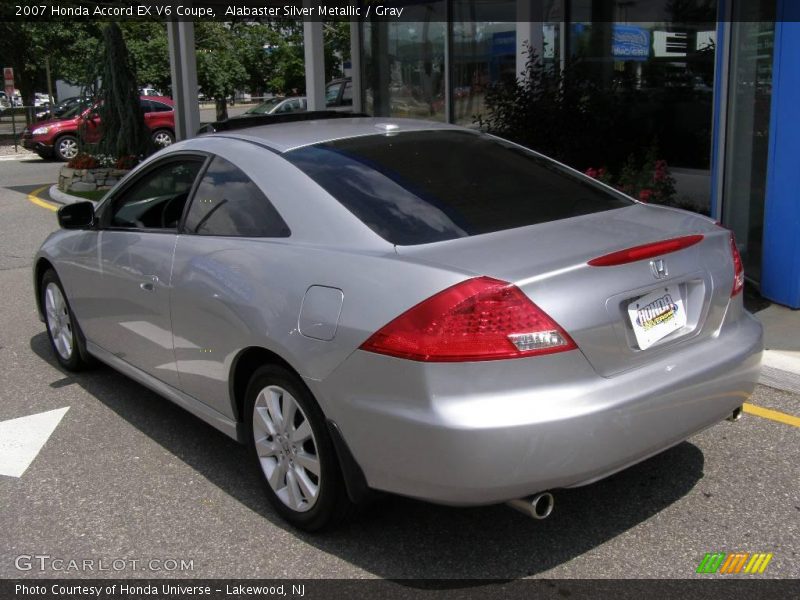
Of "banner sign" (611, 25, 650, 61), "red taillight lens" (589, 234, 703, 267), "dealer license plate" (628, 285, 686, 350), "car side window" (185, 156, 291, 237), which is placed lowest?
"dealer license plate" (628, 285, 686, 350)

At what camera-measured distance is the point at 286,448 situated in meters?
3.44

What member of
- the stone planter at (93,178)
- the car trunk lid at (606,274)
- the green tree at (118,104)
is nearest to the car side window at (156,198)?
the car trunk lid at (606,274)

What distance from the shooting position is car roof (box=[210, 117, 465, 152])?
3.92m

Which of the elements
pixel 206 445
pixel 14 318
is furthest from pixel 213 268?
pixel 14 318

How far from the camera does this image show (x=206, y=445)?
14.5 feet

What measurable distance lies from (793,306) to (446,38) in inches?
349

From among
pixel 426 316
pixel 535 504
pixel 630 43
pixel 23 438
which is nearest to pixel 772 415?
pixel 535 504

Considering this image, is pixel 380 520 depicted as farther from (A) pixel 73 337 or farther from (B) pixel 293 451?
(A) pixel 73 337

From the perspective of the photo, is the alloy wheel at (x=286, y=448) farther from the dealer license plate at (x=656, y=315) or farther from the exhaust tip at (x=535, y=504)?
the dealer license plate at (x=656, y=315)

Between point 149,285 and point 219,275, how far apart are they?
0.67 meters

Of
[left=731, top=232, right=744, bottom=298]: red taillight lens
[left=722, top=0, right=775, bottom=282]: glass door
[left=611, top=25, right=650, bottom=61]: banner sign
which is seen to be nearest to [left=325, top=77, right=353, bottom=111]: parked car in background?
[left=611, top=25, right=650, bottom=61]: banner sign

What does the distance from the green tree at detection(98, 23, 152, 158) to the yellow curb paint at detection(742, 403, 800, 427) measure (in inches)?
515

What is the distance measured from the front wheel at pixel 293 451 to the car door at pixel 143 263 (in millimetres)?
778

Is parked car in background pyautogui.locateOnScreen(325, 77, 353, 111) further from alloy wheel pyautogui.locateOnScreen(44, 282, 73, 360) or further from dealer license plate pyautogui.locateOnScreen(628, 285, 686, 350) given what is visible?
dealer license plate pyautogui.locateOnScreen(628, 285, 686, 350)
